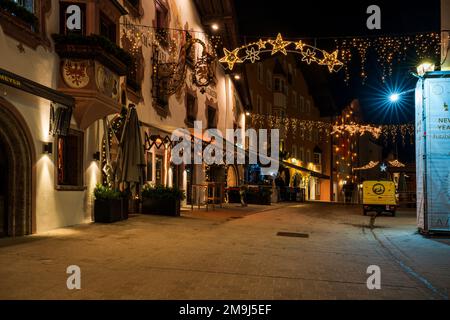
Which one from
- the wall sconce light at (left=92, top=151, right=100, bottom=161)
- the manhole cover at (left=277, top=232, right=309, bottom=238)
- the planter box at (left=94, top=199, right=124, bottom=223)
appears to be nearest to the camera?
the manhole cover at (left=277, top=232, right=309, bottom=238)

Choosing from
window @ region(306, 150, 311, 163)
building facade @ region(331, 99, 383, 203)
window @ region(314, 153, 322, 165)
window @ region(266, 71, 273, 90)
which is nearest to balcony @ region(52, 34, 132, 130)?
window @ region(266, 71, 273, 90)

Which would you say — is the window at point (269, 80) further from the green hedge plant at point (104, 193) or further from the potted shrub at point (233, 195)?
the green hedge plant at point (104, 193)

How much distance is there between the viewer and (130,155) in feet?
46.8

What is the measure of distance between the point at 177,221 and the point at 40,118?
209 inches

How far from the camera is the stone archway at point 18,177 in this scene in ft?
33.1

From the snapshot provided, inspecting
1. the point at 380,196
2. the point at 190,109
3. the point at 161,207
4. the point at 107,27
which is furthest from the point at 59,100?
the point at 380,196

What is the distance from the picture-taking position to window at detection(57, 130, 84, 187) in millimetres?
12336

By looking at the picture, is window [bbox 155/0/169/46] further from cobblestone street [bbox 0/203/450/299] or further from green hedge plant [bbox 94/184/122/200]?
cobblestone street [bbox 0/203/450/299]

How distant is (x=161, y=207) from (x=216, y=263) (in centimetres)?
826

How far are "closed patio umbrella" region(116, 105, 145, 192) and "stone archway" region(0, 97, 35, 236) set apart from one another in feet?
13.2

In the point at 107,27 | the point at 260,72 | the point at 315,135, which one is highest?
the point at 260,72

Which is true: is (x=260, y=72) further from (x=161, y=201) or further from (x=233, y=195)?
(x=161, y=201)
